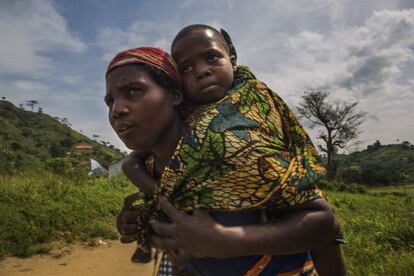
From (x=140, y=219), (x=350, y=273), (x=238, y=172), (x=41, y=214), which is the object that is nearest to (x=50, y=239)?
(x=41, y=214)

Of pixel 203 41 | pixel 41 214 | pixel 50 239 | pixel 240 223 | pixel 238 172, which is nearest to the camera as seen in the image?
pixel 238 172

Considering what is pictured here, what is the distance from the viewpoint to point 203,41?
1.27 m

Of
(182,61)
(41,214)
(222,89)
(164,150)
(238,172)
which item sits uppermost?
(182,61)

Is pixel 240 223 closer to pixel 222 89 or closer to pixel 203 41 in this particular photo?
pixel 222 89

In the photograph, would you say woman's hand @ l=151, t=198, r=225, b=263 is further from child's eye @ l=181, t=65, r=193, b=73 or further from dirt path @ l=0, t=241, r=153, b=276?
dirt path @ l=0, t=241, r=153, b=276

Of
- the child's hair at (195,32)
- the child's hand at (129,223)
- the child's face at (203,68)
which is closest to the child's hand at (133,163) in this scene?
the child's hand at (129,223)

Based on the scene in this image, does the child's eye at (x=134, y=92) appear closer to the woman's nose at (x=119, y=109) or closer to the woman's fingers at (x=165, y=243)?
the woman's nose at (x=119, y=109)

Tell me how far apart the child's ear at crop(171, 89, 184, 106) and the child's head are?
0.15 ft

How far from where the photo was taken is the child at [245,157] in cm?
89

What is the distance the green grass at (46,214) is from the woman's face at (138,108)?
4.88m

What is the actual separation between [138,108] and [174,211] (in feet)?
1.21

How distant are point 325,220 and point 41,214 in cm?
630

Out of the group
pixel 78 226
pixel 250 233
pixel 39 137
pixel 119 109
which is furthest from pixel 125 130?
pixel 39 137

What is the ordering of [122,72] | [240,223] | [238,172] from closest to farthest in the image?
[238,172]
[240,223]
[122,72]
